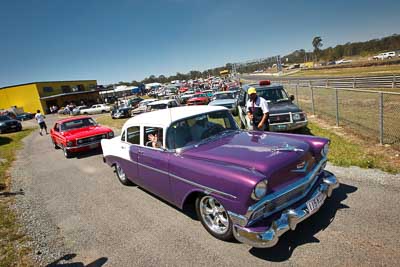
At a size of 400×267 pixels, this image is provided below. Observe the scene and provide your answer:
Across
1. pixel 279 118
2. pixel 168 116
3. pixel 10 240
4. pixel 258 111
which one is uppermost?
pixel 168 116

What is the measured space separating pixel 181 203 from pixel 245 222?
1226mm

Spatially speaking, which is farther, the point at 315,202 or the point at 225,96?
the point at 225,96

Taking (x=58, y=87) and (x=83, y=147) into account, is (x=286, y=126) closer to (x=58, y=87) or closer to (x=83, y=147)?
(x=83, y=147)

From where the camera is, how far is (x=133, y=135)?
4.85 meters

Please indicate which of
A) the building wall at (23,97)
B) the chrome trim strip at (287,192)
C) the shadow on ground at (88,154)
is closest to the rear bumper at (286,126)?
the chrome trim strip at (287,192)

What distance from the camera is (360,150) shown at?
19.7 ft

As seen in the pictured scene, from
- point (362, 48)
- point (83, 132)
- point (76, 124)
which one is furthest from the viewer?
point (362, 48)

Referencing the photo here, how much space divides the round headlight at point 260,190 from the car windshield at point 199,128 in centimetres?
149

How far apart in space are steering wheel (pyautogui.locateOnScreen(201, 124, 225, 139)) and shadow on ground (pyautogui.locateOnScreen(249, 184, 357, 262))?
1.88 m

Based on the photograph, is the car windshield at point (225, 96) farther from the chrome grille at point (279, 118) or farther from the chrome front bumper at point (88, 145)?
the chrome front bumper at point (88, 145)

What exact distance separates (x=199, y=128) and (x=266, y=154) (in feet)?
4.46

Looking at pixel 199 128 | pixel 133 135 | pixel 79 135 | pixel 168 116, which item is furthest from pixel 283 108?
pixel 79 135

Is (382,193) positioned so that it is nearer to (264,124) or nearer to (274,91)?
(264,124)

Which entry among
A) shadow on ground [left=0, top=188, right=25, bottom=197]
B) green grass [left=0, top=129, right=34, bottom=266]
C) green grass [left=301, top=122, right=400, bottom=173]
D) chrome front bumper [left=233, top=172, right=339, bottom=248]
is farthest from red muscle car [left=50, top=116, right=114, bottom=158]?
green grass [left=301, top=122, right=400, bottom=173]
